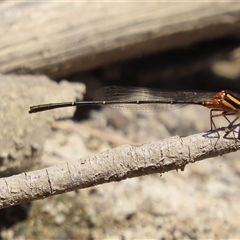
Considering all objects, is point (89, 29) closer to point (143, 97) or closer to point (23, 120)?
point (143, 97)

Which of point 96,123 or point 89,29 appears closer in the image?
point 89,29

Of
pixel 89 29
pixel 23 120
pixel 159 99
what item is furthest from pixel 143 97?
pixel 23 120

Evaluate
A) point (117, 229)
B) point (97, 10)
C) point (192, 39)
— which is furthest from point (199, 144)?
point (192, 39)

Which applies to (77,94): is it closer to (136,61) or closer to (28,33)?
(28,33)

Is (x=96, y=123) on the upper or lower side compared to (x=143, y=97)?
upper

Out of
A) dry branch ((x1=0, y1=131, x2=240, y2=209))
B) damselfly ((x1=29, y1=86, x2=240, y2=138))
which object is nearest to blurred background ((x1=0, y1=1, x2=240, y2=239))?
damselfly ((x1=29, y1=86, x2=240, y2=138))

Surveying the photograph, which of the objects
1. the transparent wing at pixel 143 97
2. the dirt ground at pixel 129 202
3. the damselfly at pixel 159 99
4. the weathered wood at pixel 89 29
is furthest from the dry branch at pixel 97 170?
the weathered wood at pixel 89 29
